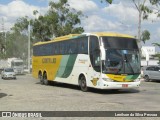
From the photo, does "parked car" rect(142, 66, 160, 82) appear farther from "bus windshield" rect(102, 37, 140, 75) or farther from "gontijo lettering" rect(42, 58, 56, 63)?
"bus windshield" rect(102, 37, 140, 75)

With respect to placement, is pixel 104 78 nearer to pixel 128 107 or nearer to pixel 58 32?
pixel 128 107

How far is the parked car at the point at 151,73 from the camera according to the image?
38.1 metres

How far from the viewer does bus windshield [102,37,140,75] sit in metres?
22.1

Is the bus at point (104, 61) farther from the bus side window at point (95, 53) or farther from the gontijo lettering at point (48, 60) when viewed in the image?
the gontijo lettering at point (48, 60)

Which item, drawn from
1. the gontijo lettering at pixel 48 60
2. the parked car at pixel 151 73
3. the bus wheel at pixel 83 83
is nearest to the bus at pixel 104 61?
the bus wheel at pixel 83 83

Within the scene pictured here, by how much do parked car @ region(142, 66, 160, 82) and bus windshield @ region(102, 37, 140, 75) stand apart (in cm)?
1548

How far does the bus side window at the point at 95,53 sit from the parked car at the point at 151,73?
16.1 m

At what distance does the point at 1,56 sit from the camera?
322ft

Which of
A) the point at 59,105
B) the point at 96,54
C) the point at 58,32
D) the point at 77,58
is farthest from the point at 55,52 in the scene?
the point at 58,32

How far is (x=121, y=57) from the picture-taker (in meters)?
22.3

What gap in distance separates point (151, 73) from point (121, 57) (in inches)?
679

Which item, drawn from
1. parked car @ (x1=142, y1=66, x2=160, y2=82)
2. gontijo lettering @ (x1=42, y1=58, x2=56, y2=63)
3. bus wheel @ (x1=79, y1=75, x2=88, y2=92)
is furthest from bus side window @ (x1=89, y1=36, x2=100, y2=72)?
parked car @ (x1=142, y1=66, x2=160, y2=82)

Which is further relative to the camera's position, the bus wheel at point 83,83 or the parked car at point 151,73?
the parked car at point 151,73

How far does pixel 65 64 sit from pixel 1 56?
239ft
